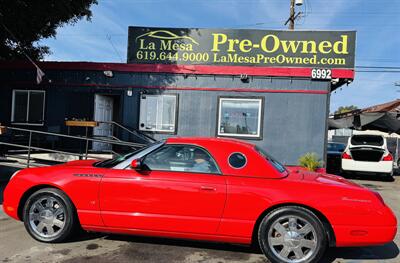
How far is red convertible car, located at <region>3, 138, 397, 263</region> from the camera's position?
14.4 feet

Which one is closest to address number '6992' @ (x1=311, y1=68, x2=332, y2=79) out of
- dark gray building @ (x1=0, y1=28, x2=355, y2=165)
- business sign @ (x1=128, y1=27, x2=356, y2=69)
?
dark gray building @ (x1=0, y1=28, x2=355, y2=165)

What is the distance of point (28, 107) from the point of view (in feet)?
42.6

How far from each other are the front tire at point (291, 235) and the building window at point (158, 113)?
8.08 metres

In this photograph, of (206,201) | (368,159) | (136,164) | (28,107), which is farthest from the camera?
(368,159)

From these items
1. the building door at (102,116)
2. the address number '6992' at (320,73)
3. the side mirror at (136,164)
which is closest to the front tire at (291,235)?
the side mirror at (136,164)

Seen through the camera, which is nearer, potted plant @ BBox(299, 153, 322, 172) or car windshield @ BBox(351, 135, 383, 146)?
potted plant @ BBox(299, 153, 322, 172)

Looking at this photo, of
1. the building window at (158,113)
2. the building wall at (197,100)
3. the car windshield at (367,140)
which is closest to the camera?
the building wall at (197,100)

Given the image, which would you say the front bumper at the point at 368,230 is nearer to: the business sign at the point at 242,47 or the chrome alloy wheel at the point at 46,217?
the chrome alloy wheel at the point at 46,217

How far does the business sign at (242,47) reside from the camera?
12.1 metres

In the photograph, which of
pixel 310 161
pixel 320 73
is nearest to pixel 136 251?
pixel 310 161

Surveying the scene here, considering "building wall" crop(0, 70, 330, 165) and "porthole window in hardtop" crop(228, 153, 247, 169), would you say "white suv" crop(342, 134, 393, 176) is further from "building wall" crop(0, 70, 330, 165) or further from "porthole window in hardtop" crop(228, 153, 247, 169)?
"porthole window in hardtop" crop(228, 153, 247, 169)

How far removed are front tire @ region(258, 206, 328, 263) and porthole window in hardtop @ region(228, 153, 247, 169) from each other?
69 cm

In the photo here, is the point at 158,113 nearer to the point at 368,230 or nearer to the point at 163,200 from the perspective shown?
the point at 163,200

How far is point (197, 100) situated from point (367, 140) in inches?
277
